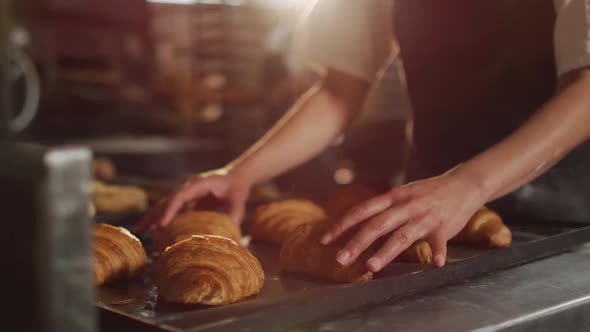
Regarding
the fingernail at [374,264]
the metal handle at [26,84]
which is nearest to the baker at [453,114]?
the fingernail at [374,264]

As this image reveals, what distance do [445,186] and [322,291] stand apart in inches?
15.4

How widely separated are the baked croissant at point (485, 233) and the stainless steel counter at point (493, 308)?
0.15 meters

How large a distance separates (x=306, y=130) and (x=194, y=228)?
0.68m

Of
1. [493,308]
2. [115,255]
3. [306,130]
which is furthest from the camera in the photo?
[306,130]

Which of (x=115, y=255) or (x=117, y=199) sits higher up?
(x=117, y=199)

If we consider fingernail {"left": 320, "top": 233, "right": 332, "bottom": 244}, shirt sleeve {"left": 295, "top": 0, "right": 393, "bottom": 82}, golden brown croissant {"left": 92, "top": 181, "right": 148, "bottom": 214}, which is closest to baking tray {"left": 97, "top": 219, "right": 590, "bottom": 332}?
fingernail {"left": 320, "top": 233, "right": 332, "bottom": 244}

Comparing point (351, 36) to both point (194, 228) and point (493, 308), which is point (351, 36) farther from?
point (493, 308)

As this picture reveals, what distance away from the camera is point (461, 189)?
144 cm

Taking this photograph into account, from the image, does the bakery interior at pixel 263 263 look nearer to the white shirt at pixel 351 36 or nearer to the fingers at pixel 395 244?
the fingers at pixel 395 244

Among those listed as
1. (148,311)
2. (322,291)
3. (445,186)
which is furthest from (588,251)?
(148,311)

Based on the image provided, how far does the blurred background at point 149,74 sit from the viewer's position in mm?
7715

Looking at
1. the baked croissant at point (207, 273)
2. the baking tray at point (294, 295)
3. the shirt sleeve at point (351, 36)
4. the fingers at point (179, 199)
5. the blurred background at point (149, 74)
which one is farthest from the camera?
the blurred background at point (149, 74)

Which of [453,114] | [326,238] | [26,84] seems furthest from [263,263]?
[26,84]

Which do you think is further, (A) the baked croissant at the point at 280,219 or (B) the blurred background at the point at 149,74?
(B) the blurred background at the point at 149,74
